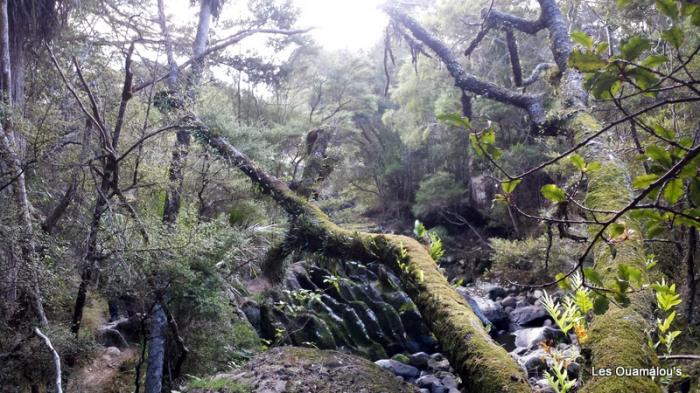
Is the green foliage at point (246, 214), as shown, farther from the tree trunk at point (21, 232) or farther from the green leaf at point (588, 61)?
the green leaf at point (588, 61)

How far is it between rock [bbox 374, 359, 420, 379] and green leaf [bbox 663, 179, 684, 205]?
423 centimetres

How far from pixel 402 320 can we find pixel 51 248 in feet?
14.1

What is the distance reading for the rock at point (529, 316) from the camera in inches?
259

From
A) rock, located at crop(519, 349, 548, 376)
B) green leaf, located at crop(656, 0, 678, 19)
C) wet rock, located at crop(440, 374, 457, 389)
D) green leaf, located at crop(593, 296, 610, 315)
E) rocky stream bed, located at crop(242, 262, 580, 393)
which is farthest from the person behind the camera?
rocky stream bed, located at crop(242, 262, 580, 393)

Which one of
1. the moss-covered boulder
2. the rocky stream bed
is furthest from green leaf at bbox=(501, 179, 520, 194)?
the rocky stream bed

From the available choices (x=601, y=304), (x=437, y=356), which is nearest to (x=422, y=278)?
(x=601, y=304)

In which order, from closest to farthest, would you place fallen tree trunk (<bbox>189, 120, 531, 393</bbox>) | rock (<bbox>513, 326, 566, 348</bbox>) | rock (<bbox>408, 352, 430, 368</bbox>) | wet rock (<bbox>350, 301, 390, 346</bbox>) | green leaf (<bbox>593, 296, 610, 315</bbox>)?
green leaf (<bbox>593, 296, 610, 315</bbox>)
fallen tree trunk (<bbox>189, 120, 531, 393</bbox>)
rock (<bbox>408, 352, 430, 368</bbox>)
rock (<bbox>513, 326, 566, 348</bbox>)
wet rock (<bbox>350, 301, 390, 346</bbox>)

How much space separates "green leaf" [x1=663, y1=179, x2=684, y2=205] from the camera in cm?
87

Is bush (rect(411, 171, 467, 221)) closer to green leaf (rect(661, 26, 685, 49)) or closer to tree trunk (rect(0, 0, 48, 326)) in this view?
tree trunk (rect(0, 0, 48, 326))

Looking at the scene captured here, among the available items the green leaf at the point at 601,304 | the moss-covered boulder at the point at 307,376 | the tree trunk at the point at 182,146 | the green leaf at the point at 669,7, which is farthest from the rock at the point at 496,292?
the green leaf at the point at 669,7

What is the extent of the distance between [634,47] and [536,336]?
5.32 meters

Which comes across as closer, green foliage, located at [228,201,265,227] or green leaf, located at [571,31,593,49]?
green leaf, located at [571,31,593,49]

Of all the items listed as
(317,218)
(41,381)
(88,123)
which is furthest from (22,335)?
(317,218)

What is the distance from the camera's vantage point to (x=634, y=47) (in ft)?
2.84
